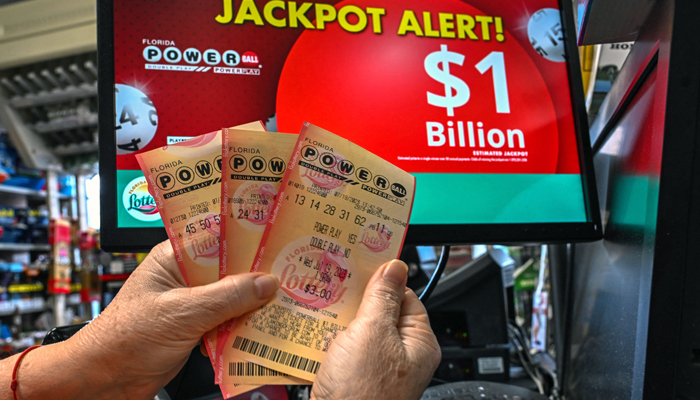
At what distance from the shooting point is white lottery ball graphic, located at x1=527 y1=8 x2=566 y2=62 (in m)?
0.88

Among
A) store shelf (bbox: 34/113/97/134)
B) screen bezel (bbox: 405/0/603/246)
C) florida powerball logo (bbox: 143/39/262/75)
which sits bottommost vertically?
screen bezel (bbox: 405/0/603/246)

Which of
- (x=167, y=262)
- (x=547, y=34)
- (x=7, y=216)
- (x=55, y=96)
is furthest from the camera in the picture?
(x=7, y=216)

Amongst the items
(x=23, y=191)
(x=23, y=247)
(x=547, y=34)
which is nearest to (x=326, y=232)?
(x=547, y=34)

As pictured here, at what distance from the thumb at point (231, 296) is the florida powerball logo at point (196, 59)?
0.40m

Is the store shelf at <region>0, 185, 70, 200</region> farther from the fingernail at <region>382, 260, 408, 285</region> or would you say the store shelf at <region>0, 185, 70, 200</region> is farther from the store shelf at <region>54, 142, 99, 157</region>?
the fingernail at <region>382, 260, 408, 285</region>

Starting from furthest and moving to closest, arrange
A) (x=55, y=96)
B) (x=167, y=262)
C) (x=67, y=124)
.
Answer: (x=67, y=124)
(x=55, y=96)
(x=167, y=262)

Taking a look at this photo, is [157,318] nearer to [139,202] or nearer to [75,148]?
[139,202]

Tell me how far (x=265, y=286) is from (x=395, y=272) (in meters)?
0.16

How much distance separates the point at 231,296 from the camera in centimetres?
52

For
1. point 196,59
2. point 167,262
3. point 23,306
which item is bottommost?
point 23,306

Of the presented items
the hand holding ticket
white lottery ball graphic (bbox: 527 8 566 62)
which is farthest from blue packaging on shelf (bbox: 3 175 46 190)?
white lottery ball graphic (bbox: 527 8 566 62)

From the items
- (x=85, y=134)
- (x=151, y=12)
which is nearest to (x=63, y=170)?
(x=85, y=134)

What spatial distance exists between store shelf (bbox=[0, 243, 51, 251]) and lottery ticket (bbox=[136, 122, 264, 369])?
4139 mm

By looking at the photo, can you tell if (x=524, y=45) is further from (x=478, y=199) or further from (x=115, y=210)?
(x=115, y=210)
